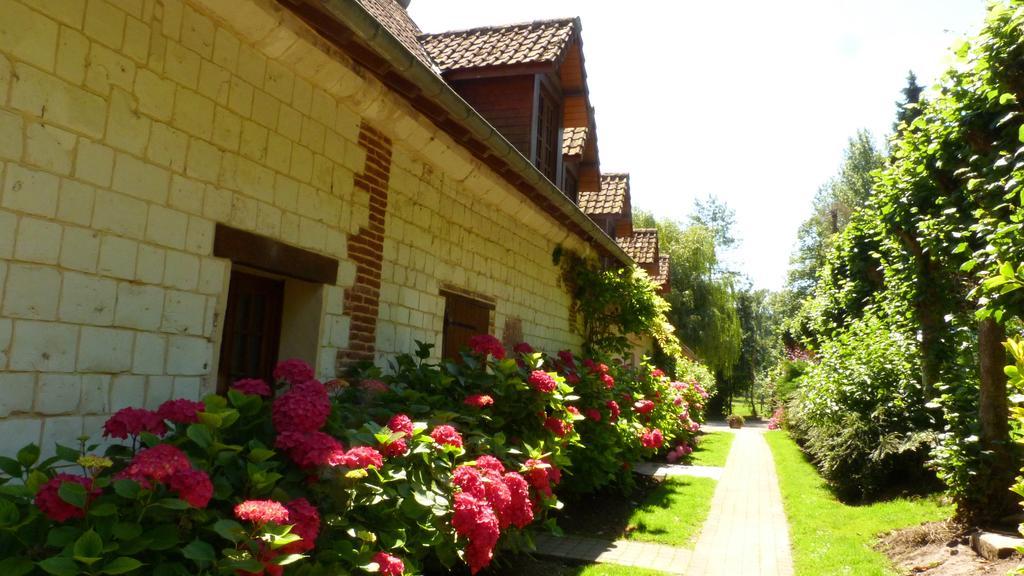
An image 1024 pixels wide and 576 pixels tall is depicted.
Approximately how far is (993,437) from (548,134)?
20.7ft

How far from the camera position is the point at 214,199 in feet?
12.5

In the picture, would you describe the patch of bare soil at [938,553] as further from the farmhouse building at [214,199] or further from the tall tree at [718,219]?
the tall tree at [718,219]

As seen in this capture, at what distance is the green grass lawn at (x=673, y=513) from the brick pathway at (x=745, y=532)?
4.9 inches

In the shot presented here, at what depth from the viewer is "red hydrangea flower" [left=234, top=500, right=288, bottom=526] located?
7.43 ft

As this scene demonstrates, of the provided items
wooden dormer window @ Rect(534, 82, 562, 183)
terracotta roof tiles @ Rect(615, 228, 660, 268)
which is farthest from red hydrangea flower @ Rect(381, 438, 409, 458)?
terracotta roof tiles @ Rect(615, 228, 660, 268)

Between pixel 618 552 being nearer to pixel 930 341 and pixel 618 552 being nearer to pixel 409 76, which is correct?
pixel 409 76

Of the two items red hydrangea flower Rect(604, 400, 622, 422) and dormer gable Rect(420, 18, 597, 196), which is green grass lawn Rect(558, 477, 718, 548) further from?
dormer gable Rect(420, 18, 597, 196)

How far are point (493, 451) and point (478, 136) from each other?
97.5 inches

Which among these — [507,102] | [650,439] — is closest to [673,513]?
[650,439]

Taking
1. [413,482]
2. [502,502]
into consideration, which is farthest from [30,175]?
[502,502]

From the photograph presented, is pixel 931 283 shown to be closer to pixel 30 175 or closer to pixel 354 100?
pixel 354 100

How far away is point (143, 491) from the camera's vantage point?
7.20 feet

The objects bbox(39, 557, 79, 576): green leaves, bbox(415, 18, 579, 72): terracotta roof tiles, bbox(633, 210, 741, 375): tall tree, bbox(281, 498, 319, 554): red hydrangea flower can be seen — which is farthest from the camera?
bbox(633, 210, 741, 375): tall tree

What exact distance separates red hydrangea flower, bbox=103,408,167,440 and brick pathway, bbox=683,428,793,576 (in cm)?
454
